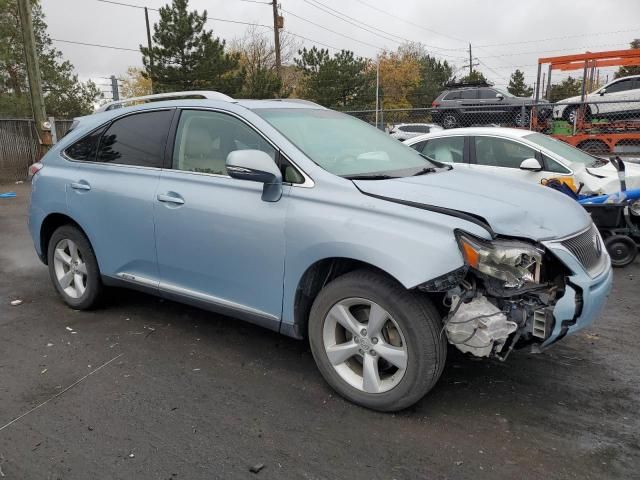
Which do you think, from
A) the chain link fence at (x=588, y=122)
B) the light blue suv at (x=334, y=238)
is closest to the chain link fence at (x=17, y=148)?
the chain link fence at (x=588, y=122)

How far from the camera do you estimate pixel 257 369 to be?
140 inches

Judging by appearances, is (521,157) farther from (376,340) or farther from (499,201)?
(376,340)

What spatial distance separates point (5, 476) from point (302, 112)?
2.88 metres

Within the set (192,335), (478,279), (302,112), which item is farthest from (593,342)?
(192,335)

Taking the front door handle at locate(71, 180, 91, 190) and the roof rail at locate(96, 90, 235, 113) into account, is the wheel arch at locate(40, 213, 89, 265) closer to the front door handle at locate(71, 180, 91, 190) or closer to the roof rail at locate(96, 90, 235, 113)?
the front door handle at locate(71, 180, 91, 190)

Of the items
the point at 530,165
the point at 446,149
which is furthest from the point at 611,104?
the point at 530,165

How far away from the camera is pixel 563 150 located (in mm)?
7141

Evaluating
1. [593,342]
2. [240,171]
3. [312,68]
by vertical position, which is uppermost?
[312,68]

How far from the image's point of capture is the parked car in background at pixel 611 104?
38.7 ft

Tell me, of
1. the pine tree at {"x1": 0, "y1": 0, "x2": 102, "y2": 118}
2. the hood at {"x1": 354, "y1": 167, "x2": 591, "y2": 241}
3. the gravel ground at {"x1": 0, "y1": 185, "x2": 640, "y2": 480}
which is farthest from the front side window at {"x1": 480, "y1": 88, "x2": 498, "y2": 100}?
the pine tree at {"x1": 0, "y1": 0, "x2": 102, "y2": 118}

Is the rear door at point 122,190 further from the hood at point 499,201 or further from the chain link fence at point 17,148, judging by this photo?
the chain link fence at point 17,148

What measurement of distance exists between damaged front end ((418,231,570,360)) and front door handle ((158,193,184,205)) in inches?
73.0

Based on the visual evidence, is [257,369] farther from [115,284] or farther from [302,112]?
[302,112]

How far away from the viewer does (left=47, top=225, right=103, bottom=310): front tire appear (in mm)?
4430
